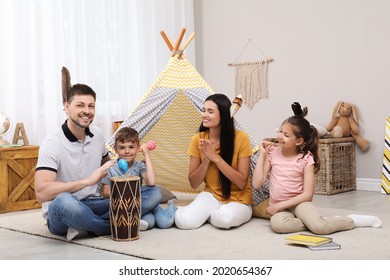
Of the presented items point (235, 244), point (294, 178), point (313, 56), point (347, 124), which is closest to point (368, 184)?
point (347, 124)

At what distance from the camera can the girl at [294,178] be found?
8.91 ft

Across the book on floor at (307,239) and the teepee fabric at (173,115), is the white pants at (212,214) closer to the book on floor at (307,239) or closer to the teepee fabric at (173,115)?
the book on floor at (307,239)

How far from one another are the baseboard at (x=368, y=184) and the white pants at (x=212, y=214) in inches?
66.3

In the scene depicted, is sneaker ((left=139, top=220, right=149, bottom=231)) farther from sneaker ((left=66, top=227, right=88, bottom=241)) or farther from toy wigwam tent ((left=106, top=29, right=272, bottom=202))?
toy wigwam tent ((left=106, top=29, right=272, bottom=202))

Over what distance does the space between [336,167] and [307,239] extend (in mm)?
1921

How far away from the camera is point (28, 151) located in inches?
147

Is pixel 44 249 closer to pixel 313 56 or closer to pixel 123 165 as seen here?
pixel 123 165

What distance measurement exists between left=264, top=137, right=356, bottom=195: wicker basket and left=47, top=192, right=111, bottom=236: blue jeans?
1979 millimetres

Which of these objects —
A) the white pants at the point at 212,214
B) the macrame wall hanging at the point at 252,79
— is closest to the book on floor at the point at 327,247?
the white pants at the point at 212,214

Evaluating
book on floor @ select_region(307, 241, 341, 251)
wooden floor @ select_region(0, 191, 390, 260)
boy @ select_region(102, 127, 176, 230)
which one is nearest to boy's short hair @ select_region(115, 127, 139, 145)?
boy @ select_region(102, 127, 176, 230)

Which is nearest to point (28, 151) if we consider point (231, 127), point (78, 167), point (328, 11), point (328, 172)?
point (78, 167)

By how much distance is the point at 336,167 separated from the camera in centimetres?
425

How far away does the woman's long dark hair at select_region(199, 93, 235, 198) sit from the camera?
294 cm
